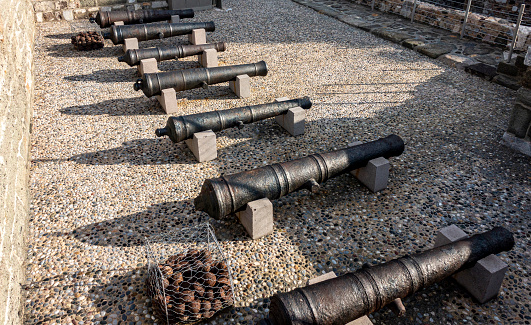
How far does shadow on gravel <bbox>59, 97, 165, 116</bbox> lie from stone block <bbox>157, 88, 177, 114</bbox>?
0.68 feet

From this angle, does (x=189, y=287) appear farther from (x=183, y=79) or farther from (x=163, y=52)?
(x=163, y=52)

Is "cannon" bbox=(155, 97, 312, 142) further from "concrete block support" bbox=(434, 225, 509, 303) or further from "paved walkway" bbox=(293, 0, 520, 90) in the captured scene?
"paved walkway" bbox=(293, 0, 520, 90)

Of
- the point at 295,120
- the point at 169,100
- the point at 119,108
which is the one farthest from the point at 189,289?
the point at 119,108

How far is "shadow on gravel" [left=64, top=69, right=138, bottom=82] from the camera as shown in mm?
10523

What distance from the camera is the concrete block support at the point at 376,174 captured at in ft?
20.8

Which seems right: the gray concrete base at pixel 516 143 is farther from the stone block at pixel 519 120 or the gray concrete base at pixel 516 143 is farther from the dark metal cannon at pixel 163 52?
the dark metal cannon at pixel 163 52

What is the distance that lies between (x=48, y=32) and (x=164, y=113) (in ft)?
25.8

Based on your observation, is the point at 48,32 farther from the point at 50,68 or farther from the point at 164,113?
the point at 164,113

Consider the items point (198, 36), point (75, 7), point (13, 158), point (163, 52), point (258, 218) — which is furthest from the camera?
point (75, 7)

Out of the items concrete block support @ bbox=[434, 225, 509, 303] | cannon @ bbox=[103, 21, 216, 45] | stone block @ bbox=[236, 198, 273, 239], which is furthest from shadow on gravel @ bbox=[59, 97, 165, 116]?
concrete block support @ bbox=[434, 225, 509, 303]

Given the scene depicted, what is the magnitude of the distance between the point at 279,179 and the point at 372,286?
209 centimetres

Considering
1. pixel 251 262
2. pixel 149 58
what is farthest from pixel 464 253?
pixel 149 58

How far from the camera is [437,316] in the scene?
14.6 feet

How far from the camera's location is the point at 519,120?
291 inches
